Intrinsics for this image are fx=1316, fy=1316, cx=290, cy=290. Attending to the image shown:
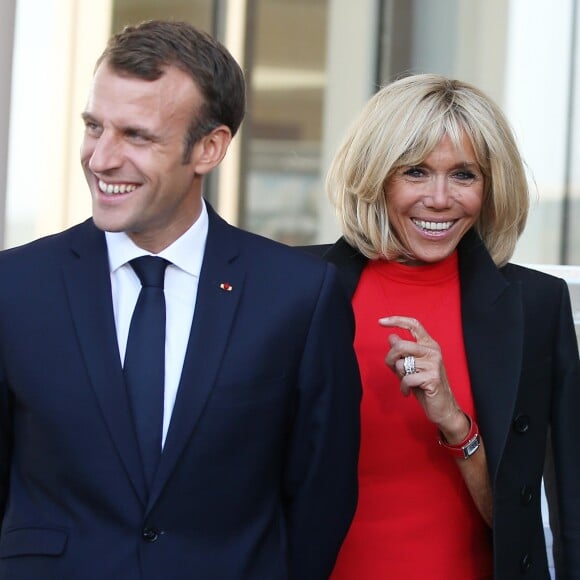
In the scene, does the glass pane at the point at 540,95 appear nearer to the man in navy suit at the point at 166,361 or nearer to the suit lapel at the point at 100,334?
the man in navy suit at the point at 166,361

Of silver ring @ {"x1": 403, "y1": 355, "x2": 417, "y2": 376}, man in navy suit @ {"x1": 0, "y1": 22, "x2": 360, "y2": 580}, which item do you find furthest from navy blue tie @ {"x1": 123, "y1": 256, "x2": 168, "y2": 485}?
silver ring @ {"x1": 403, "y1": 355, "x2": 417, "y2": 376}

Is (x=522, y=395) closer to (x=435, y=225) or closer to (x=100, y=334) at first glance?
(x=435, y=225)

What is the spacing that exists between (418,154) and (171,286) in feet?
2.14

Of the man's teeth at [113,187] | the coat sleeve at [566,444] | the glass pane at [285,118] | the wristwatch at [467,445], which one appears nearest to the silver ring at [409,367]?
the wristwatch at [467,445]

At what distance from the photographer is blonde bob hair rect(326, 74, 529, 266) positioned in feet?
8.96

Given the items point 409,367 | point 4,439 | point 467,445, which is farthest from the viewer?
point 467,445

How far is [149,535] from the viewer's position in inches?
88.0

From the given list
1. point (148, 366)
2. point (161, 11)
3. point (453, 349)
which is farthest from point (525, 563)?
point (161, 11)

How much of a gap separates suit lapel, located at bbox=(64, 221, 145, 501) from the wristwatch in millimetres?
711

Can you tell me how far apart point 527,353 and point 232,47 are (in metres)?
3.98

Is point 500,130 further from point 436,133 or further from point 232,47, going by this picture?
point 232,47

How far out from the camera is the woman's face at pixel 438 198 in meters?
2.72

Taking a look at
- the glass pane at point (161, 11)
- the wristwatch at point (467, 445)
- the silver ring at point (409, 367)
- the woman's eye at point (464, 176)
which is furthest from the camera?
the glass pane at point (161, 11)

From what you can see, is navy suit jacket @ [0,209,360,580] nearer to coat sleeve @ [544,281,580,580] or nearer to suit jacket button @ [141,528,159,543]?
suit jacket button @ [141,528,159,543]
